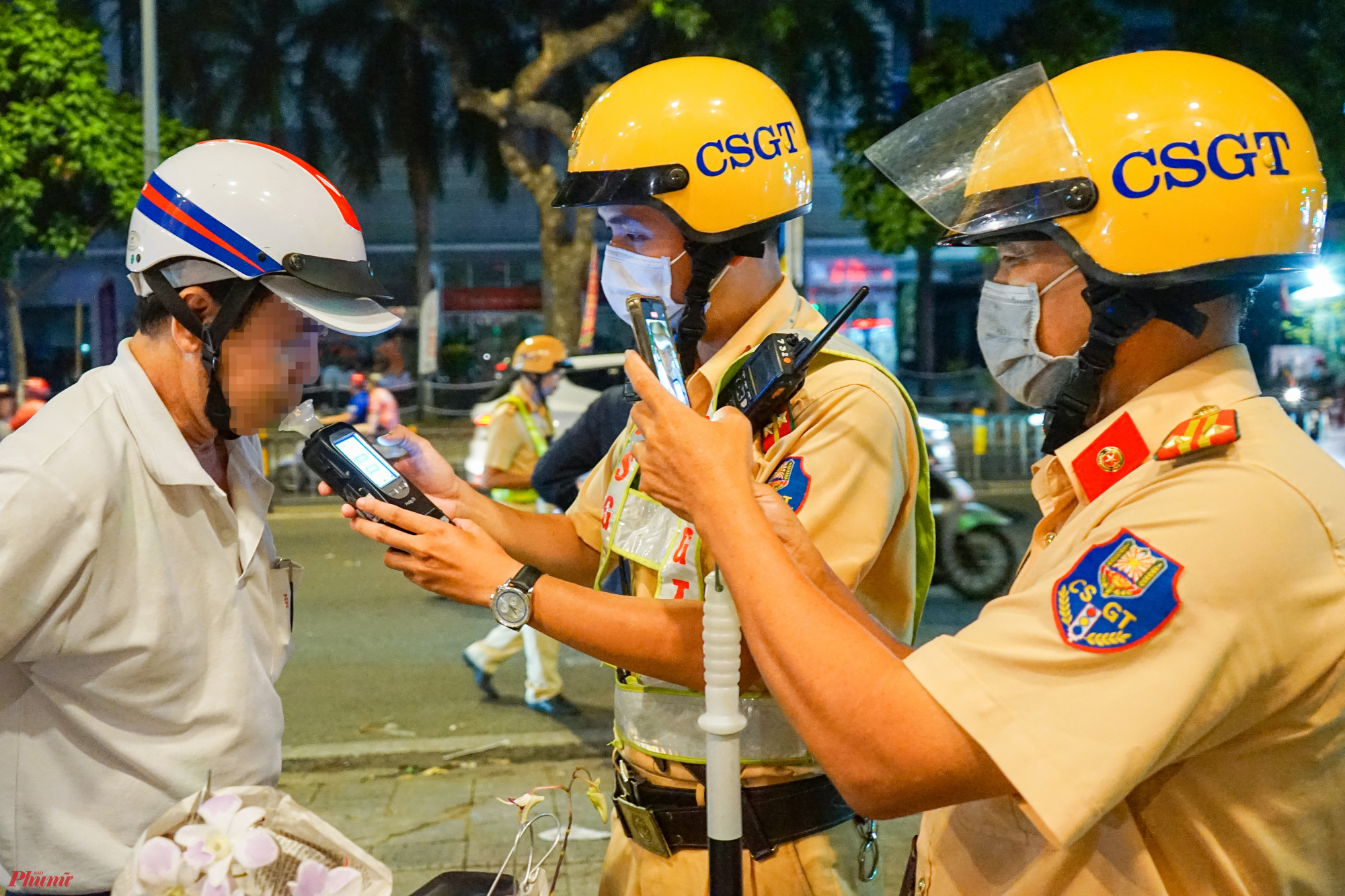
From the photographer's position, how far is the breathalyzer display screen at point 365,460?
6.46ft

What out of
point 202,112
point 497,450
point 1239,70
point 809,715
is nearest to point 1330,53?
point 497,450

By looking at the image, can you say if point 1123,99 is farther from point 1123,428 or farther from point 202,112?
point 202,112

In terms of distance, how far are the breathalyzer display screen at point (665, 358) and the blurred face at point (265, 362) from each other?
830 mm

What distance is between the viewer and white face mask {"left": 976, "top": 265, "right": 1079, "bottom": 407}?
1.80 metres

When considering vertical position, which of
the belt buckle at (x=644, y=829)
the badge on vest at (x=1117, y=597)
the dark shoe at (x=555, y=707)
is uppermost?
the badge on vest at (x=1117, y=597)

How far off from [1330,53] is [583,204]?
46.2ft

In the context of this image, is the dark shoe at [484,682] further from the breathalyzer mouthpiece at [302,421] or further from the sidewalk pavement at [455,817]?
the breathalyzer mouthpiece at [302,421]

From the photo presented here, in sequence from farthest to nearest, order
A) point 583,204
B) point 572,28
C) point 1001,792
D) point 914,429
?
point 572,28 → point 583,204 → point 914,429 → point 1001,792

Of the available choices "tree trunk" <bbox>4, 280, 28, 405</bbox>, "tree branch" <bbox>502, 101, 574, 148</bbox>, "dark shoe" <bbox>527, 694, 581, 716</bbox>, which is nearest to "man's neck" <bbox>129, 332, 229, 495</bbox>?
"dark shoe" <bbox>527, 694, 581, 716</bbox>

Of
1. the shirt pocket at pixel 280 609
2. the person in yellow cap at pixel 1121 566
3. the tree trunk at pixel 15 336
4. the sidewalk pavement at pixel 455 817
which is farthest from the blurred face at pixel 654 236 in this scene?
the tree trunk at pixel 15 336

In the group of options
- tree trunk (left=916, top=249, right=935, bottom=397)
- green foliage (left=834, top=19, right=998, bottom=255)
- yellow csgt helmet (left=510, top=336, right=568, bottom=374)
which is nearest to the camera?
yellow csgt helmet (left=510, top=336, right=568, bottom=374)

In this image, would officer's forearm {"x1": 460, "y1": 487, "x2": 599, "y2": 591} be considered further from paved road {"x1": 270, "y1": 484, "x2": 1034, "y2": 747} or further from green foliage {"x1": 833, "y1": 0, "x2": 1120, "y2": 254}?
green foliage {"x1": 833, "y1": 0, "x2": 1120, "y2": 254}

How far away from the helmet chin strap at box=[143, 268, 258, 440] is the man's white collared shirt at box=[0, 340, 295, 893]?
0.43 ft

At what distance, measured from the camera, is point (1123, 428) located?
1584 mm
